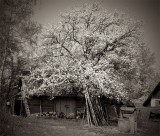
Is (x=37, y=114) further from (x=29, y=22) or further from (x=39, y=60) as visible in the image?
(x=29, y=22)

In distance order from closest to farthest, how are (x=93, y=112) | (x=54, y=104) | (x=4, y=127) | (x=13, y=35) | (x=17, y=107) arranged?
1. (x=4, y=127)
2. (x=93, y=112)
3. (x=13, y=35)
4. (x=54, y=104)
5. (x=17, y=107)

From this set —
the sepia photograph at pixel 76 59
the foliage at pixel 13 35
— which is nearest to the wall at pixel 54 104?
the sepia photograph at pixel 76 59

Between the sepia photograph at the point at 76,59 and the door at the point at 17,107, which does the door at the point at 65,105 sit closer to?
the sepia photograph at the point at 76,59

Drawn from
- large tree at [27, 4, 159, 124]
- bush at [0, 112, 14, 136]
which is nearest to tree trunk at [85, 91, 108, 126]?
large tree at [27, 4, 159, 124]

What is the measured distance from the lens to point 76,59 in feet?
68.2

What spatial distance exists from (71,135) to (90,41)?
10.8 m

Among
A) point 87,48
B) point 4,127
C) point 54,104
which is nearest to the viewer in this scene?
point 4,127

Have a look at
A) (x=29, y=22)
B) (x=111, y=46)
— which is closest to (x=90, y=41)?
(x=111, y=46)

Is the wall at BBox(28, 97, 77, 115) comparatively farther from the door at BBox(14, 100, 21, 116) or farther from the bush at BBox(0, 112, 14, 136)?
the bush at BBox(0, 112, 14, 136)

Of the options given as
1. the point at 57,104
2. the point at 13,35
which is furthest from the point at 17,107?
the point at 13,35

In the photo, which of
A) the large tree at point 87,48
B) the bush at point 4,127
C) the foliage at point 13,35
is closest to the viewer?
the bush at point 4,127

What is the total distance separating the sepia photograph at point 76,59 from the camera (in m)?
19.5

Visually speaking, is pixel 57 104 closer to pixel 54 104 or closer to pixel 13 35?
pixel 54 104

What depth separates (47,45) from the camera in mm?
22281
